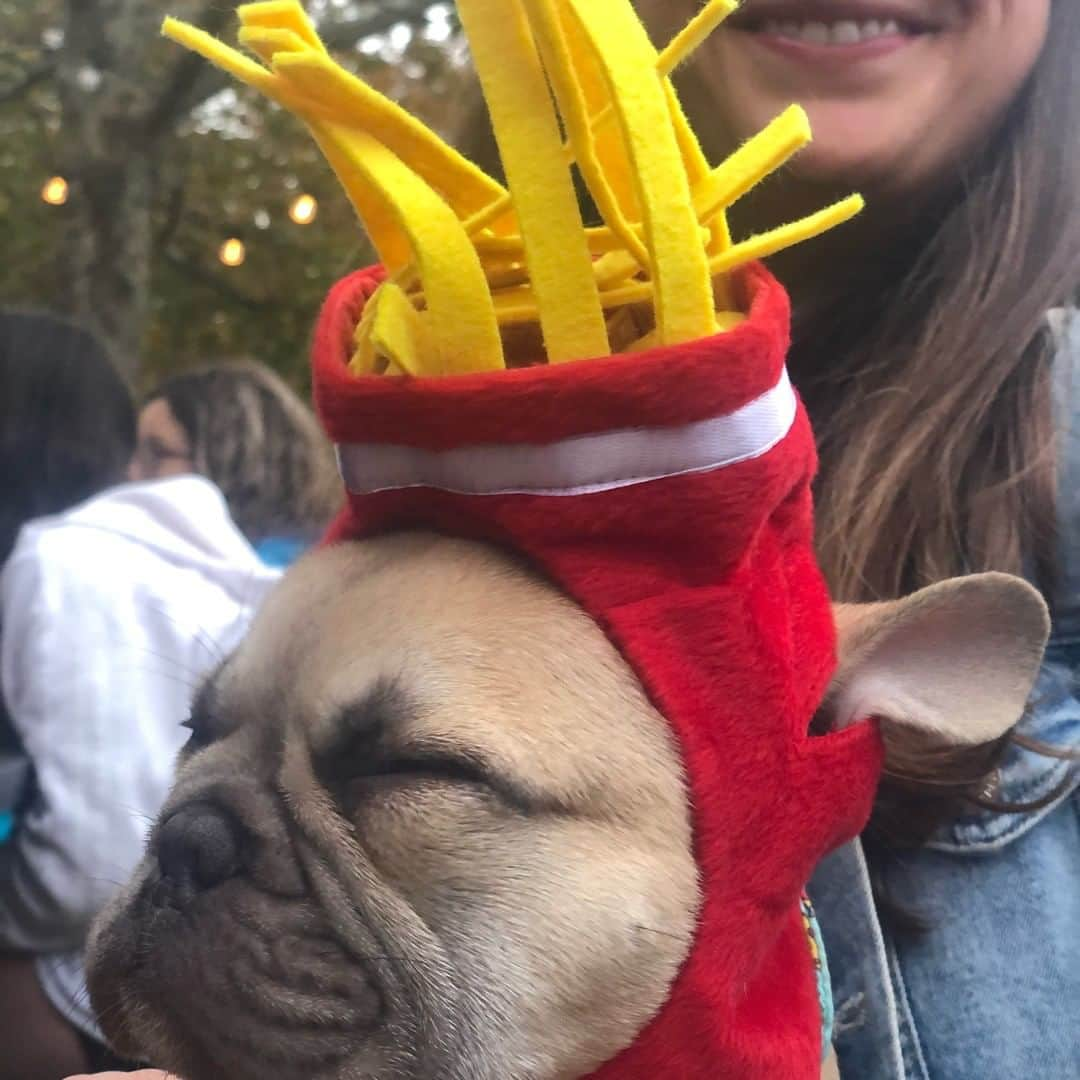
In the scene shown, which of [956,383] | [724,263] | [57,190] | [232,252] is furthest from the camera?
[232,252]

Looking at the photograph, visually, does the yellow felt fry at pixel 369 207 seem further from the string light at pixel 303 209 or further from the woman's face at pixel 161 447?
the string light at pixel 303 209

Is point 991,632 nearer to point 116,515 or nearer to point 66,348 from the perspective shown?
point 116,515

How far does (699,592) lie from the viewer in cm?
79

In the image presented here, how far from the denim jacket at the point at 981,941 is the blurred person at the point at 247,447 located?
214 cm

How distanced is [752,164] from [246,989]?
2.17ft

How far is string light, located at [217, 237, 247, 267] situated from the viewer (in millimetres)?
10312

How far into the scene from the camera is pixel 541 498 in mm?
793

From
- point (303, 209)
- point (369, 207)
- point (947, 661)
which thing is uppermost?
point (369, 207)

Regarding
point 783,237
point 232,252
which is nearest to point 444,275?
point 783,237

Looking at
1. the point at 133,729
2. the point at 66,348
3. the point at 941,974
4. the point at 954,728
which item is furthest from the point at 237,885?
the point at 66,348

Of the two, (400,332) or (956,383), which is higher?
(400,332)

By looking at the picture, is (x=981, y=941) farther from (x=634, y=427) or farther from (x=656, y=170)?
(x=656, y=170)

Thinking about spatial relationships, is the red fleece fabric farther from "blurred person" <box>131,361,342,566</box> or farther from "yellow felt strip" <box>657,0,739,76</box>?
"blurred person" <box>131,361,342,566</box>

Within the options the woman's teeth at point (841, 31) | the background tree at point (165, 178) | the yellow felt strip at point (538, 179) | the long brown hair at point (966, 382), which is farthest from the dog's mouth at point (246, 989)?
the background tree at point (165, 178)
